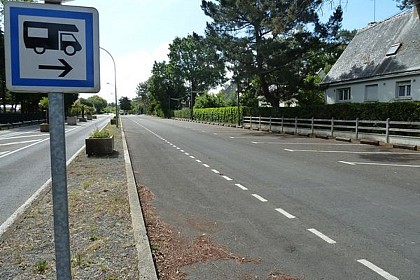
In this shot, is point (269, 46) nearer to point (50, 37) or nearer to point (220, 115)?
point (220, 115)

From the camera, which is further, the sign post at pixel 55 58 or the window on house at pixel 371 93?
the window on house at pixel 371 93

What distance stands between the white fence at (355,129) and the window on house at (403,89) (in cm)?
495

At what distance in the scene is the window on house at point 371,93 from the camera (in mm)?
28519

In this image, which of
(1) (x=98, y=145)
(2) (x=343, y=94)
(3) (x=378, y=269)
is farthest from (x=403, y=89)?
(3) (x=378, y=269)

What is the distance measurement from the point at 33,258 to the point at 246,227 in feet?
10.1

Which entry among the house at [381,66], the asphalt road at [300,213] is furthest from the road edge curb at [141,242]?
the house at [381,66]

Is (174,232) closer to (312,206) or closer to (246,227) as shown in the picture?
(246,227)

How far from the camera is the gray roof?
26047 mm

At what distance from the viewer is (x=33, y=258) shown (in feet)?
15.5

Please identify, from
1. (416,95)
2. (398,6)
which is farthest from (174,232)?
(416,95)

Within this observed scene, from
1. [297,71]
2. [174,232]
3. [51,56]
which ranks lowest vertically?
[174,232]

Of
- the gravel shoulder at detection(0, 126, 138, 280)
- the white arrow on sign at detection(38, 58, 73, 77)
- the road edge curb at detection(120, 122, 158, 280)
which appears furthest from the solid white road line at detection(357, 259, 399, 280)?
the white arrow on sign at detection(38, 58, 73, 77)

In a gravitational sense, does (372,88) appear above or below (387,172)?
above

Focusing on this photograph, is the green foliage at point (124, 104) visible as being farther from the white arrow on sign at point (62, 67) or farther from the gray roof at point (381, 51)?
the white arrow on sign at point (62, 67)
